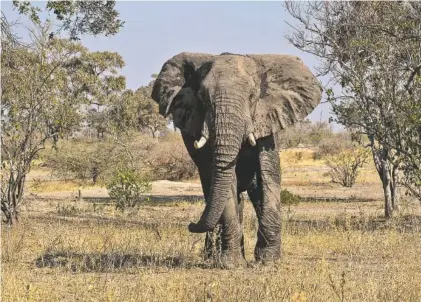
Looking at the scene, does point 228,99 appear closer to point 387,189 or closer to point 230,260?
point 230,260

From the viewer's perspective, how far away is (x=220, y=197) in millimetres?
8461

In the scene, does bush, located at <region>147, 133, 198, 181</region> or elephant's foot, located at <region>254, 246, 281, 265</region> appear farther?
bush, located at <region>147, 133, 198, 181</region>

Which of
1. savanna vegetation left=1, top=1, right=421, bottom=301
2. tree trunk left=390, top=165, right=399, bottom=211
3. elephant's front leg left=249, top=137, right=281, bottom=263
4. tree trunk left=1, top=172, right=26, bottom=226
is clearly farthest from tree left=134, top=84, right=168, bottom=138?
elephant's front leg left=249, top=137, right=281, bottom=263

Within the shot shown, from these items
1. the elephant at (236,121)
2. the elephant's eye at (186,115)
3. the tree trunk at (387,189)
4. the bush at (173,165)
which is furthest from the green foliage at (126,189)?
the bush at (173,165)

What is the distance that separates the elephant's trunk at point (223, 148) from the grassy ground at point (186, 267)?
602mm

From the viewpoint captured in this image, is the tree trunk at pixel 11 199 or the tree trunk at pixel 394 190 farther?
the tree trunk at pixel 394 190

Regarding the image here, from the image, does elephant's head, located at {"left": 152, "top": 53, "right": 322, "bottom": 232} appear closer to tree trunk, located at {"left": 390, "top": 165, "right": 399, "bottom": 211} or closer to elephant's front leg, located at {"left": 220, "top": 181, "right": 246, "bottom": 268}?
elephant's front leg, located at {"left": 220, "top": 181, "right": 246, "bottom": 268}

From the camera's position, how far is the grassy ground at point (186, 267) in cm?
657

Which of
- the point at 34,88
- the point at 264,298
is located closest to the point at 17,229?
the point at 34,88

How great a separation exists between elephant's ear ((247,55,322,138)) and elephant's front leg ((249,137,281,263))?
259 millimetres

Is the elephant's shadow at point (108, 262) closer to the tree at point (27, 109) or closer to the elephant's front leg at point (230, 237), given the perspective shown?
the elephant's front leg at point (230, 237)

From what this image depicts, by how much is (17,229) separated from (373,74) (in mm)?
6817

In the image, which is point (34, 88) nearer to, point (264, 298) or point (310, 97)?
point (310, 97)

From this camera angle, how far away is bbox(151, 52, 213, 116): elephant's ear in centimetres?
975
